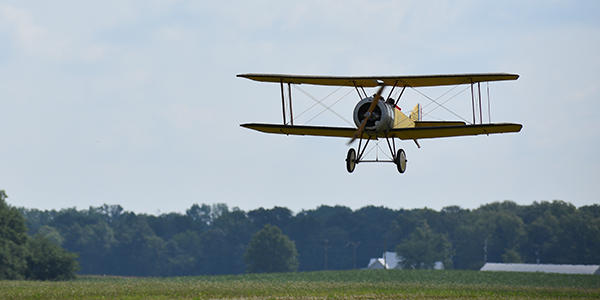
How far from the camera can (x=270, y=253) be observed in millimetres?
108438

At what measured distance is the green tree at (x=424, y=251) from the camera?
110 m

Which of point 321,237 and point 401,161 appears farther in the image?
point 321,237

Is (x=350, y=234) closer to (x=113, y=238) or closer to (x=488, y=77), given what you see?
(x=113, y=238)

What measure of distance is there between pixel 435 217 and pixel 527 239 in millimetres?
23478

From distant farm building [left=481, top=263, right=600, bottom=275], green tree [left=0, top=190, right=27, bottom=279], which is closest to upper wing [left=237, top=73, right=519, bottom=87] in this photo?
green tree [left=0, top=190, right=27, bottom=279]

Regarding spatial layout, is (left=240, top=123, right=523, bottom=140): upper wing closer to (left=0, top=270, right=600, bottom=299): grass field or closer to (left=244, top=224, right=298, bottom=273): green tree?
(left=0, top=270, right=600, bottom=299): grass field

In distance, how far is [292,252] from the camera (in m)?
109

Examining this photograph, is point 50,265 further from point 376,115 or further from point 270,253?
point 270,253

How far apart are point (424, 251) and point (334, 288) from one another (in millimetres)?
69874

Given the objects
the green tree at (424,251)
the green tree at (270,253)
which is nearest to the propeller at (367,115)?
the green tree at (270,253)

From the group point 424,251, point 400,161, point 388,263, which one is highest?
point 400,161

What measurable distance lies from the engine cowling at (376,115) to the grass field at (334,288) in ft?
44.2

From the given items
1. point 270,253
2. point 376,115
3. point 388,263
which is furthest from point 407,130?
point 388,263

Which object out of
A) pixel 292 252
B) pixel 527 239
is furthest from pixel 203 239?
pixel 527 239
